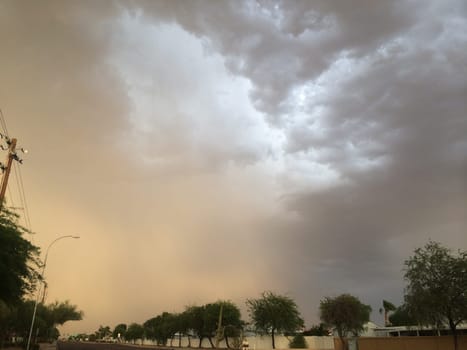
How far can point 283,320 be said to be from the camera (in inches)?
3162

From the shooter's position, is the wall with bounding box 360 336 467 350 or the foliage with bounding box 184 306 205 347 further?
the foliage with bounding box 184 306 205 347

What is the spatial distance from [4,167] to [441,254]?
44.0m

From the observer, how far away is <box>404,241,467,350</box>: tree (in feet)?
142

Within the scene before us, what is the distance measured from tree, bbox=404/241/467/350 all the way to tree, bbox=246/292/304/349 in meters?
37.3

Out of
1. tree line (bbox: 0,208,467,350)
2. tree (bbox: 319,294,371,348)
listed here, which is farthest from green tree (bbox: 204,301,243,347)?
tree (bbox: 319,294,371,348)

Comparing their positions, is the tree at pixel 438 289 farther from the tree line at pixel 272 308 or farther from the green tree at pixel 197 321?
the green tree at pixel 197 321

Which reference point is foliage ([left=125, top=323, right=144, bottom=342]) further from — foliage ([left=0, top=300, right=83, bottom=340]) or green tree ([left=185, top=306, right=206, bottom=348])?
green tree ([left=185, top=306, right=206, bottom=348])

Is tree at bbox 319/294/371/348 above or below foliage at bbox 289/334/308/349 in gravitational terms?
above

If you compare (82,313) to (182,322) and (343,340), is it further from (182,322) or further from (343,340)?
(343,340)

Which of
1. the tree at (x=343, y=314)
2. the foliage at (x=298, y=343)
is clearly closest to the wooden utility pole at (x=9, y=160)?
the tree at (x=343, y=314)

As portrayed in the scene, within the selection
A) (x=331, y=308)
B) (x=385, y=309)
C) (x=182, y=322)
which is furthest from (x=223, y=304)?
(x=385, y=309)

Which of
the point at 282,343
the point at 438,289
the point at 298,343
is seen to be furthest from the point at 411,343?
the point at 282,343

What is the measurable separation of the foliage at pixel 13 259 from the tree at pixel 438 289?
126ft

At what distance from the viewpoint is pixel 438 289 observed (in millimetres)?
44375
